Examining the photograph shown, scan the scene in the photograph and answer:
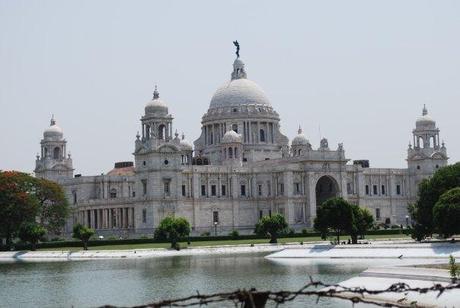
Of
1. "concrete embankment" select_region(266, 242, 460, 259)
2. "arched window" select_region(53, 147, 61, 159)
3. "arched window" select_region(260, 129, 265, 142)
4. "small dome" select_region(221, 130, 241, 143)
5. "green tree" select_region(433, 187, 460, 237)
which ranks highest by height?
"arched window" select_region(260, 129, 265, 142)

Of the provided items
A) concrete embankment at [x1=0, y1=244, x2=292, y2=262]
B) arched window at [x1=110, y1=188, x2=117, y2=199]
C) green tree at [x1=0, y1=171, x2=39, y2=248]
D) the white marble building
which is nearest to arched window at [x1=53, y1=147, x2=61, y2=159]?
the white marble building

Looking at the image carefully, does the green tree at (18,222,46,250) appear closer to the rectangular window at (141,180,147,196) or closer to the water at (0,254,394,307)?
the water at (0,254,394,307)

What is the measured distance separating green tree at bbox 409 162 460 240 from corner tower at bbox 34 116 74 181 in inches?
2728

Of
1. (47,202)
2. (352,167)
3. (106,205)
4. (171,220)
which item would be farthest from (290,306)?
(352,167)

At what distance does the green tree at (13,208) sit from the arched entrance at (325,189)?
146 ft

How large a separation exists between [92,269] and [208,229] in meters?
56.7

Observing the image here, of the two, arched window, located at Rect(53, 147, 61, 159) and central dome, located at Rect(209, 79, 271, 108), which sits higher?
central dome, located at Rect(209, 79, 271, 108)

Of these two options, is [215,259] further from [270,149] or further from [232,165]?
[270,149]

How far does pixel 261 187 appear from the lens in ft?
426

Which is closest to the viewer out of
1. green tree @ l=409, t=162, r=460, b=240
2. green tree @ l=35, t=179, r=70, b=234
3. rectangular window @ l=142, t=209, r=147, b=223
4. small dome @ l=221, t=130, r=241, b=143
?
green tree @ l=409, t=162, r=460, b=240

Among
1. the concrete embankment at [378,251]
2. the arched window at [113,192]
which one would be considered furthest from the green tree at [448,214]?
the arched window at [113,192]

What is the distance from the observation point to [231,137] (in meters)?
134

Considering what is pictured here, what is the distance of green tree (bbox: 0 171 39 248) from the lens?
9975 centimetres

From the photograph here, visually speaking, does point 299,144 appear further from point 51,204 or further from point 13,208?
point 13,208
